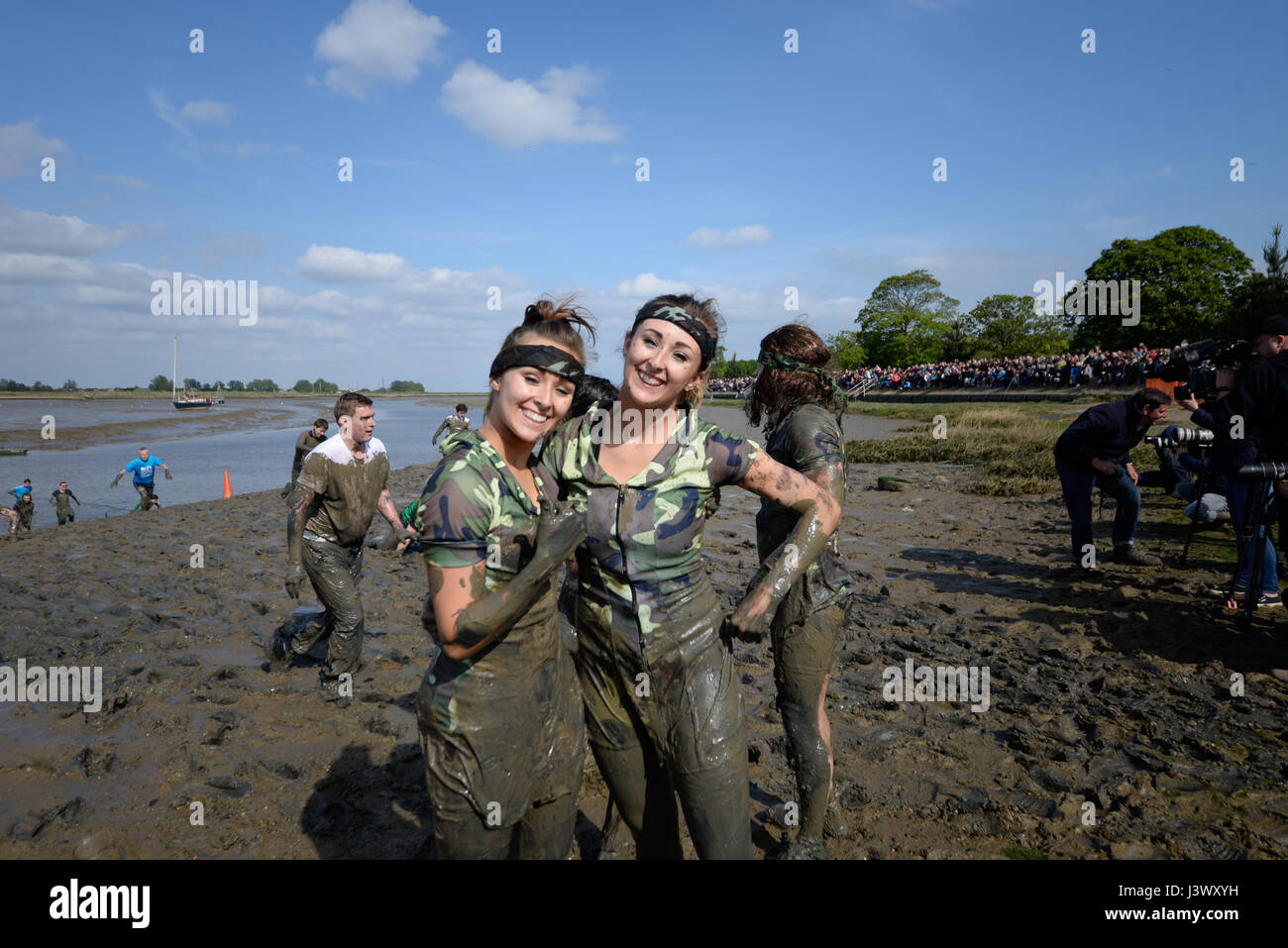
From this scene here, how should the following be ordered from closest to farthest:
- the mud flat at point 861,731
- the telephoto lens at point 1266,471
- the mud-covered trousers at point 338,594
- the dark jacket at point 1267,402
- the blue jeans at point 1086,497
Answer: the mud flat at point 861,731 < the telephoto lens at point 1266,471 < the dark jacket at point 1267,402 < the mud-covered trousers at point 338,594 < the blue jeans at point 1086,497

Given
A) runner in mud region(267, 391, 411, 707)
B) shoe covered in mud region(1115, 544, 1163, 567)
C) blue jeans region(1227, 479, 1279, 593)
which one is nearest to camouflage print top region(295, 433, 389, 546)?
runner in mud region(267, 391, 411, 707)

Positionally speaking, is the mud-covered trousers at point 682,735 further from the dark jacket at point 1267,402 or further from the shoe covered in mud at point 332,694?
the dark jacket at point 1267,402

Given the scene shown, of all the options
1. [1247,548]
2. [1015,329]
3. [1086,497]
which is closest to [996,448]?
[1086,497]

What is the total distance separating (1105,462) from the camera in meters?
8.86

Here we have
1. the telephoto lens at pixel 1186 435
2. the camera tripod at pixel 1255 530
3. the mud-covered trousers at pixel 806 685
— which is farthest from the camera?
the telephoto lens at pixel 1186 435

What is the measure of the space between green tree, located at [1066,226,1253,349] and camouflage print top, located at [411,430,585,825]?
60.3 meters

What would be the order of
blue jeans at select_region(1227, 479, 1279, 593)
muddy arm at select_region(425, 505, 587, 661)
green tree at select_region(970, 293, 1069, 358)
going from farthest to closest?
green tree at select_region(970, 293, 1069, 358)
blue jeans at select_region(1227, 479, 1279, 593)
muddy arm at select_region(425, 505, 587, 661)

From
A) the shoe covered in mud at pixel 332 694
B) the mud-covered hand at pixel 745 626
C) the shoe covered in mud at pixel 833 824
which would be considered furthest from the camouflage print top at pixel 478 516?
the shoe covered in mud at pixel 332 694

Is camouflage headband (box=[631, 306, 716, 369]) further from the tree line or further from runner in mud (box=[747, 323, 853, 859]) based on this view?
the tree line

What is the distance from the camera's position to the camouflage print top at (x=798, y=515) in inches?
132

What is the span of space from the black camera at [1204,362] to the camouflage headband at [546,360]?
6563 millimetres

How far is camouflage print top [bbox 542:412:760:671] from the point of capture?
2676mm
